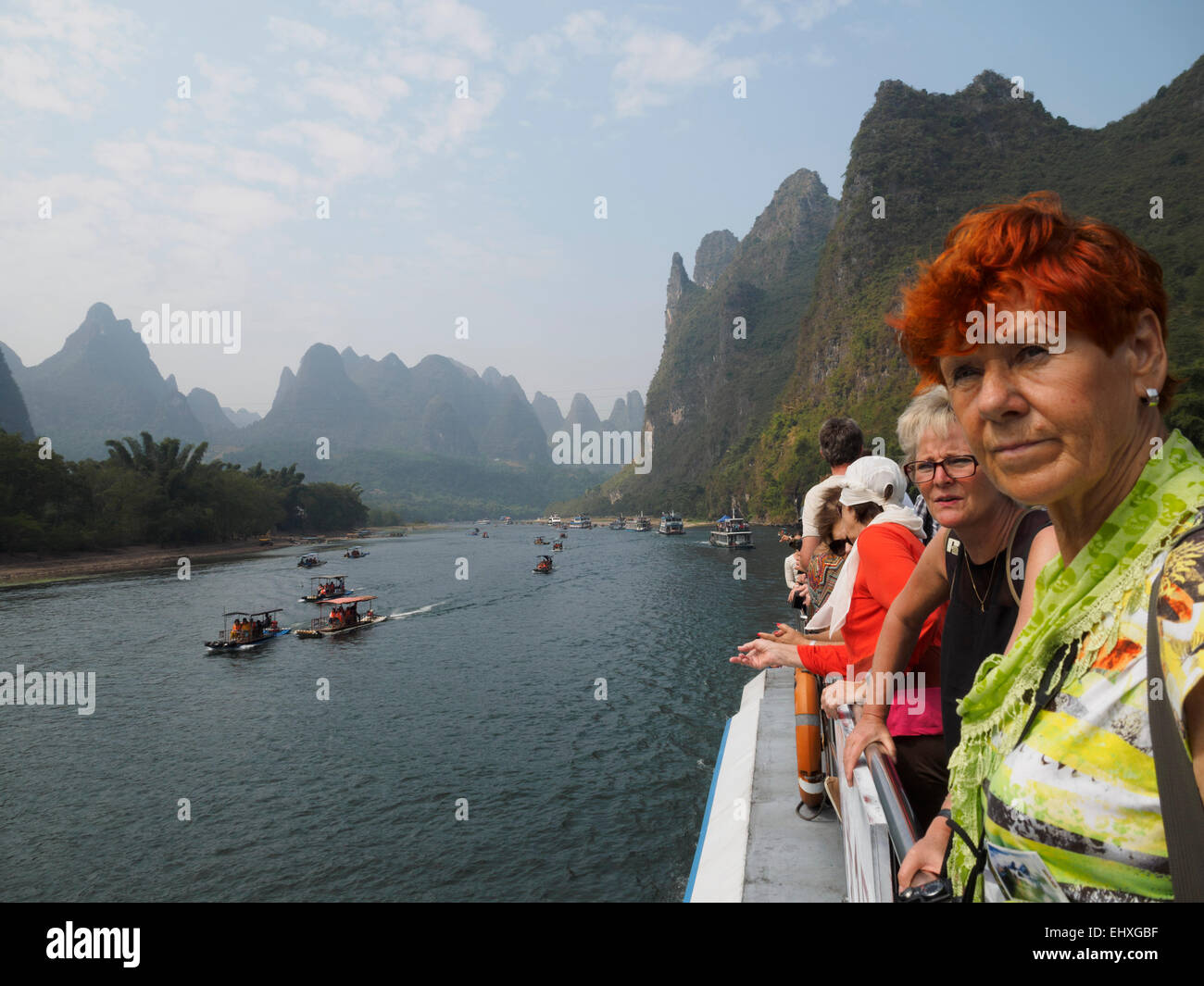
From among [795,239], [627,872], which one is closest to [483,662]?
[627,872]

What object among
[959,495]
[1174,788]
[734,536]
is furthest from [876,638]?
[734,536]

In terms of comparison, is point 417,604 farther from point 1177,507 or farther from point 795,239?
point 795,239

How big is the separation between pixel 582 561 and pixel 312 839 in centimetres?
4823

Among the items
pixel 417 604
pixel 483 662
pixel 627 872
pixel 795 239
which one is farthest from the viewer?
pixel 795 239

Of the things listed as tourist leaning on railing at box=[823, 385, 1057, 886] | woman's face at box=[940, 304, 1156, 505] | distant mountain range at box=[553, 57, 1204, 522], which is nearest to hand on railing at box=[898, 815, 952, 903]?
tourist leaning on railing at box=[823, 385, 1057, 886]

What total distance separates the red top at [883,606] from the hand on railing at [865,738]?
0.83 feet

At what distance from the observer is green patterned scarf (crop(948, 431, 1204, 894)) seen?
0.91 meters

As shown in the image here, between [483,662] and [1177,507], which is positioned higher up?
[1177,507]

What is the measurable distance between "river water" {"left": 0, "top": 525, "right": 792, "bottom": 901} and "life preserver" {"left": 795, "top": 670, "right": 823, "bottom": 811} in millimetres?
6415

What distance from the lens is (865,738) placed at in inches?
96.3

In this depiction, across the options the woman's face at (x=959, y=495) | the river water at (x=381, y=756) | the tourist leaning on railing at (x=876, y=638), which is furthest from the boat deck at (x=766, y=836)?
the river water at (x=381, y=756)

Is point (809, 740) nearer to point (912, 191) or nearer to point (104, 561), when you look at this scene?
point (104, 561)
